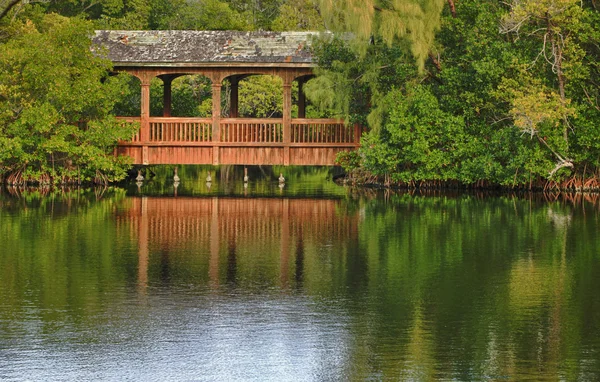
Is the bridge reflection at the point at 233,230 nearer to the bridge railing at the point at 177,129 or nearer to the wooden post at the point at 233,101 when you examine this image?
the bridge railing at the point at 177,129

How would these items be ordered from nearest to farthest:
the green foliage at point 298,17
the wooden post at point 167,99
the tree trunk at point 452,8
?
the tree trunk at point 452,8, the wooden post at point 167,99, the green foliage at point 298,17

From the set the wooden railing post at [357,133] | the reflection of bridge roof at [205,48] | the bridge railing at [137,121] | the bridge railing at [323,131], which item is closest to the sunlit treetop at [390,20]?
the reflection of bridge roof at [205,48]

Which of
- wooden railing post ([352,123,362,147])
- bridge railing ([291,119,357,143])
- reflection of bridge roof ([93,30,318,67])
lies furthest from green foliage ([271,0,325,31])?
wooden railing post ([352,123,362,147])

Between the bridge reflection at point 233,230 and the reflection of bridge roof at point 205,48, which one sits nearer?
the bridge reflection at point 233,230

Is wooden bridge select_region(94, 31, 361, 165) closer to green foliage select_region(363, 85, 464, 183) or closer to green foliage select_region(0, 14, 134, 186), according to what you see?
green foliage select_region(0, 14, 134, 186)

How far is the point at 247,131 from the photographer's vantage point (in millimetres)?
36406

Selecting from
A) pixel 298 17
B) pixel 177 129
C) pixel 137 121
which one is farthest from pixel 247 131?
pixel 298 17

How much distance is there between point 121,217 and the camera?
24.9m

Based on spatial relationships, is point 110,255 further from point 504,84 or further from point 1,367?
point 504,84

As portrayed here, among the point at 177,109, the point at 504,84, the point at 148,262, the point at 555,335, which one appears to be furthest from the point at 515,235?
the point at 177,109

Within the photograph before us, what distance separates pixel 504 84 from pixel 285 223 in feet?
36.9

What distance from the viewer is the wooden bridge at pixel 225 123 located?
36000 mm

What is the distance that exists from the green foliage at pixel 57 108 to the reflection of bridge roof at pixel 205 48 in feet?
3.71

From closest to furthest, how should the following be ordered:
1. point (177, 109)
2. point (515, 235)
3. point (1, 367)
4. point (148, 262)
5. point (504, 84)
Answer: point (1, 367), point (148, 262), point (515, 235), point (504, 84), point (177, 109)
